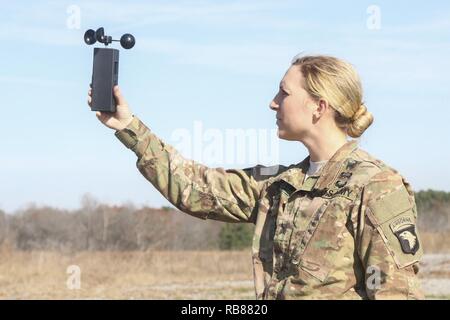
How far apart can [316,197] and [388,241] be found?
1.26 ft

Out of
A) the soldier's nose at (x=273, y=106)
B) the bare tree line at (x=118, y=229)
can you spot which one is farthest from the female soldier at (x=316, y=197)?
the bare tree line at (x=118, y=229)

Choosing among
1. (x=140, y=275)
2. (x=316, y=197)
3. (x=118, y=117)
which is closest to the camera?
(x=316, y=197)

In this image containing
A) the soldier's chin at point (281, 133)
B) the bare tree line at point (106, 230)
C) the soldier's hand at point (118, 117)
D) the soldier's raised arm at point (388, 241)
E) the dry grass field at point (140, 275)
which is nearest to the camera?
the soldier's raised arm at point (388, 241)

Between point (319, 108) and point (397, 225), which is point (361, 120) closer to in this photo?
point (319, 108)

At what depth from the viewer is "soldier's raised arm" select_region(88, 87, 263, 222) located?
4.03m

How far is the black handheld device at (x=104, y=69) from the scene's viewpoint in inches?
152

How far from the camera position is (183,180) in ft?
13.3

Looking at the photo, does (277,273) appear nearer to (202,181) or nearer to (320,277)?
(320,277)

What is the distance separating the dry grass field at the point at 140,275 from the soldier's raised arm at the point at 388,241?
14.8 m

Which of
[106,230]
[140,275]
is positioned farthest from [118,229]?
[140,275]

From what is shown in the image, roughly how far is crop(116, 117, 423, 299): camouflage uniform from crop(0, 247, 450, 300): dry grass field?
14659 mm

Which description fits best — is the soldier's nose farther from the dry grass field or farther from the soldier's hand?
the dry grass field

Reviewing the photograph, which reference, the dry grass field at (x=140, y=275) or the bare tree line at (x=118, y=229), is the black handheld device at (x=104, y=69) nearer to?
the dry grass field at (x=140, y=275)
